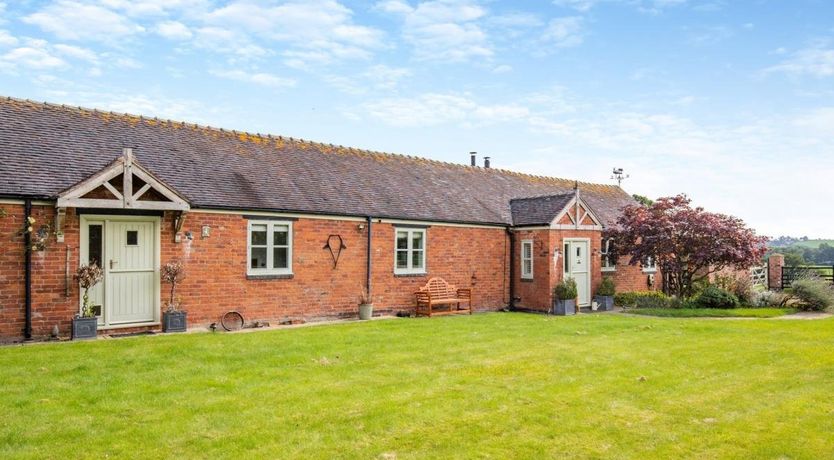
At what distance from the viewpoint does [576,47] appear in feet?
55.5

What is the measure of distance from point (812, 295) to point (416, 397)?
61.7 ft

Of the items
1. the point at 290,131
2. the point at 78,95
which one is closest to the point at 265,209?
the point at 290,131

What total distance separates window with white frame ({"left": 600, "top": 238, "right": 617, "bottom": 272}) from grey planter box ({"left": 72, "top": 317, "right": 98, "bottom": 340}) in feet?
60.6

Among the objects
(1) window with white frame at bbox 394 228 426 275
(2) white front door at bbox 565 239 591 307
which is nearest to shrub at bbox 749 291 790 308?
(2) white front door at bbox 565 239 591 307

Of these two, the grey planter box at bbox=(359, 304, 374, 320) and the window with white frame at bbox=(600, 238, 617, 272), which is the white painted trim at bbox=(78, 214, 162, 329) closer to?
the grey planter box at bbox=(359, 304, 374, 320)

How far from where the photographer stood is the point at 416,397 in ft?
25.7

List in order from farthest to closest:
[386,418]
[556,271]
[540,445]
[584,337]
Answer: [556,271] → [584,337] → [386,418] → [540,445]

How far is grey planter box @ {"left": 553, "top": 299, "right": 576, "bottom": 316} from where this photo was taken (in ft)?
64.5

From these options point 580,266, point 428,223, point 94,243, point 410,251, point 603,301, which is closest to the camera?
point 94,243

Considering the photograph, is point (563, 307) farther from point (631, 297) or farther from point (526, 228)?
point (631, 297)

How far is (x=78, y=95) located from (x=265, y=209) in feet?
27.7

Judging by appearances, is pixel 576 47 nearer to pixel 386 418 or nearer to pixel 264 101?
pixel 264 101

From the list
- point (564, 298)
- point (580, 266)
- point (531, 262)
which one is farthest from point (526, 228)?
point (564, 298)

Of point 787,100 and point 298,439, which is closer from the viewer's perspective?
point 298,439
